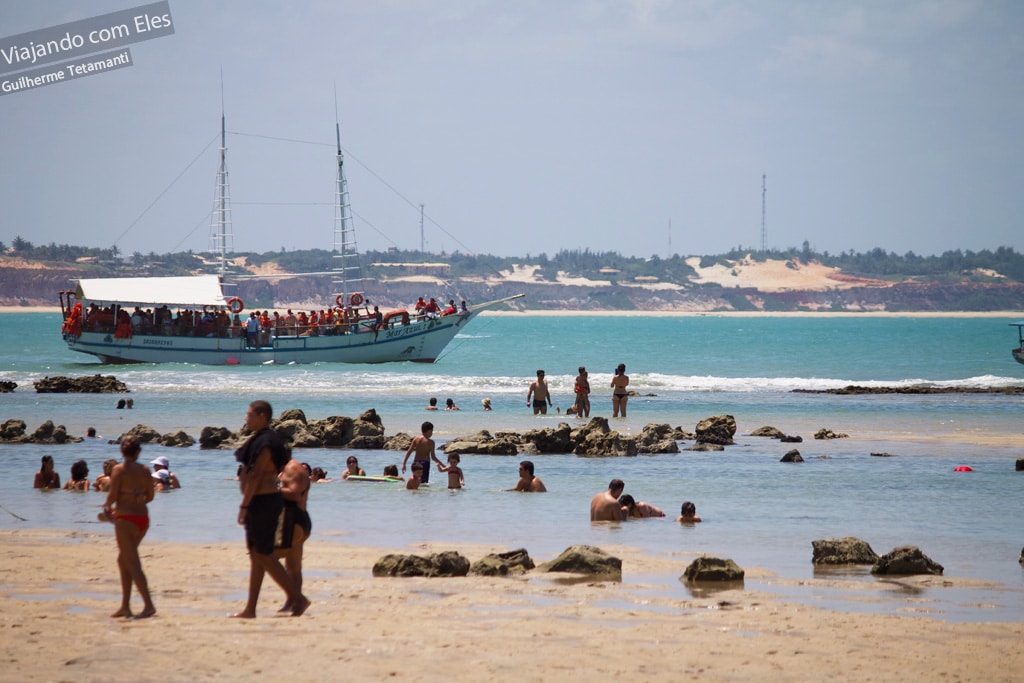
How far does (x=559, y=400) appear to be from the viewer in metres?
34.2

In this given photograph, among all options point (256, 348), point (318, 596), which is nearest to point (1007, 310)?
point (256, 348)

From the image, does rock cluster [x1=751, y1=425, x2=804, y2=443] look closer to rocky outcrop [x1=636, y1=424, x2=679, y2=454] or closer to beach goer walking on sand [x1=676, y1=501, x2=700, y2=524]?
rocky outcrop [x1=636, y1=424, x2=679, y2=454]

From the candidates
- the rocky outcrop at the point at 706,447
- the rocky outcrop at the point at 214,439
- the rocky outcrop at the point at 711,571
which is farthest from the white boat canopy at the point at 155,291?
the rocky outcrop at the point at 711,571

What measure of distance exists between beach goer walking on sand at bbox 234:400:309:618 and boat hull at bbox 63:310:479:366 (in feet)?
129

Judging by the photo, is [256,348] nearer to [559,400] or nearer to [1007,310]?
[559,400]

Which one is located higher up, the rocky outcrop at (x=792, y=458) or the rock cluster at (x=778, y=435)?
the rocky outcrop at (x=792, y=458)

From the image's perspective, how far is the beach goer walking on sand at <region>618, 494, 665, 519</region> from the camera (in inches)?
526

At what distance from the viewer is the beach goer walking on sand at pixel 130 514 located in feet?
26.2

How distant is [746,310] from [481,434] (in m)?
171

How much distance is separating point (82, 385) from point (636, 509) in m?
25.6

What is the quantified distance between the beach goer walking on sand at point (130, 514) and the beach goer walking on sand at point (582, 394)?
18.3 m

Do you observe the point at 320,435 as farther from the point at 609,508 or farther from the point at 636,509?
the point at 609,508

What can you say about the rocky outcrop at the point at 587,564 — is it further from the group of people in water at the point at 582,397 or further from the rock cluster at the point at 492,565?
the group of people in water at the point at 582,397

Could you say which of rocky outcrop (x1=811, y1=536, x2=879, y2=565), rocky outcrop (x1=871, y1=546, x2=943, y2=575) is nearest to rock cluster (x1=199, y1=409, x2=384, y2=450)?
rocky outcrop (x1=811, y1=536, x2=879, y2=565)
